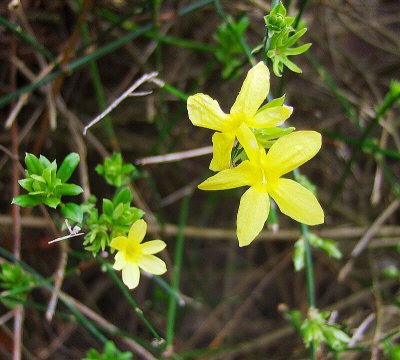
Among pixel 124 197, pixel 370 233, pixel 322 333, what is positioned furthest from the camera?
pixel 370 233

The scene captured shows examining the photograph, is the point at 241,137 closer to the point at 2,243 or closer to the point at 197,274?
Result: the point at 2,243

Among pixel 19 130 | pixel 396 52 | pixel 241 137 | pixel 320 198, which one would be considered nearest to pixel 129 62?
pixel 19 130

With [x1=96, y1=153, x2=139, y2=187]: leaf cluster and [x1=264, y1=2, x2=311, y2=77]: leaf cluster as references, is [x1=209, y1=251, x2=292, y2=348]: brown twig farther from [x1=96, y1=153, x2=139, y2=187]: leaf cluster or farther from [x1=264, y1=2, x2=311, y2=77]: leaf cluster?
[x1=264, y1=2, x2=311, y2=77]: leaf cluster

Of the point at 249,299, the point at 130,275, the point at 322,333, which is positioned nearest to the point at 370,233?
the point at 249,299

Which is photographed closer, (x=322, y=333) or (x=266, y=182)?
(x=266, y=182)

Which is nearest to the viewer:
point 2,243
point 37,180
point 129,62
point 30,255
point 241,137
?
point 241,137

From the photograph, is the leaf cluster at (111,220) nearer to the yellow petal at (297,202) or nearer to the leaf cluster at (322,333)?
the yellow petal at (297,202)

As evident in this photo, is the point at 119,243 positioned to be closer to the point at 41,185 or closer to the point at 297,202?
the point at 41,185
